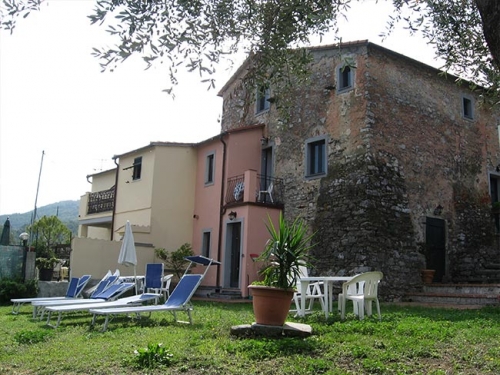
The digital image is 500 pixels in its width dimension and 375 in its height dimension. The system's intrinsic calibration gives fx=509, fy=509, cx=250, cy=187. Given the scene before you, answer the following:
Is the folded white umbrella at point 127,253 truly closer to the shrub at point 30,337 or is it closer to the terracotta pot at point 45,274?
the shrub at point 30,337

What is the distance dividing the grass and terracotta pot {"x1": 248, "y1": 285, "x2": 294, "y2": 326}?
363 mm

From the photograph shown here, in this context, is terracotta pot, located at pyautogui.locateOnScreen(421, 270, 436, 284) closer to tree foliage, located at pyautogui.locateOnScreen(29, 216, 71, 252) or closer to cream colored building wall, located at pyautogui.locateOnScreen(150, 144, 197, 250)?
cream colored building wall, located at pyautogui.locateOnScreen(150, 144, 197, 250)

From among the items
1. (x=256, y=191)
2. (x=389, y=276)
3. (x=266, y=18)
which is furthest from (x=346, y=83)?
(x=266, y=18)

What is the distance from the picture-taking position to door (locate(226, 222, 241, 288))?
16.4 m

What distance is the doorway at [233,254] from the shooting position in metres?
16.4

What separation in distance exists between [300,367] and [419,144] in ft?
36.9

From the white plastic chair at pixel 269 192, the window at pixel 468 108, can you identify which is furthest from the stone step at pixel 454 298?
the window at pixel 468 108

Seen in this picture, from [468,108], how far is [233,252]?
907 cm

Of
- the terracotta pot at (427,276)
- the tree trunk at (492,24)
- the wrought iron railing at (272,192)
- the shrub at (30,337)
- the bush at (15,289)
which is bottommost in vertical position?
the shrub at (30,337)

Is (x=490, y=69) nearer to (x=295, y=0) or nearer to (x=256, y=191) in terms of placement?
(x=295, y=0)

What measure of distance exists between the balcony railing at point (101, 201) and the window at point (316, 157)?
963 centimetres

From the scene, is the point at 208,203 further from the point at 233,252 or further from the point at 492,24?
the point at 492,24

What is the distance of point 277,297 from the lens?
627cm

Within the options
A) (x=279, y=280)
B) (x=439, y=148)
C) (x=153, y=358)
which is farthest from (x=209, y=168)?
(x=153, y=358)
